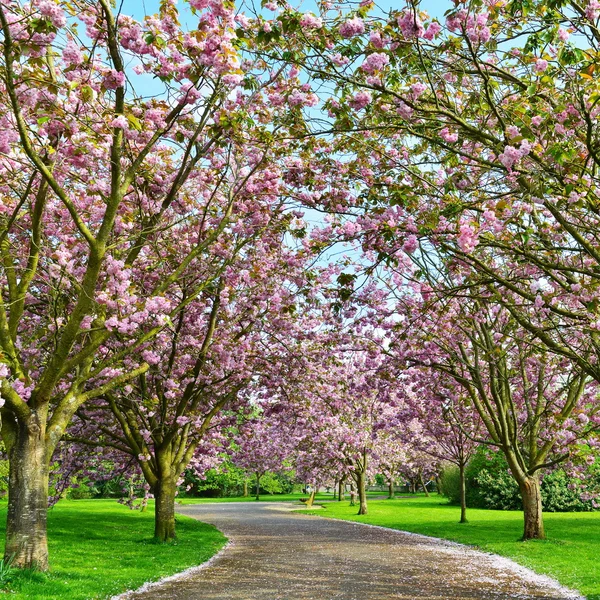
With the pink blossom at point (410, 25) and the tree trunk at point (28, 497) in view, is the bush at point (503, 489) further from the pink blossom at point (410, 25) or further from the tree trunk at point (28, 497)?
the pink blossom at point (410, 25)

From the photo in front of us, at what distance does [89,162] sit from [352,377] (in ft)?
43.2

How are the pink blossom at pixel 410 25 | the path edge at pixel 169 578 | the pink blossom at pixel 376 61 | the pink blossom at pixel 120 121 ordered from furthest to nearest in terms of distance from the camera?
the path edge at pixel 169 578 → the pink blossom at pixel 120 121 → the pink blossom at pixel 376 61 → the pink blossom at pixel 410 25

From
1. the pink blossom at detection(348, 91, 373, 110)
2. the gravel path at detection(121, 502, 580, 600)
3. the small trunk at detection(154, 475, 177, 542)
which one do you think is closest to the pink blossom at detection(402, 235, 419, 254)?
the pink blossom at detection(348, 91, 373, 110)

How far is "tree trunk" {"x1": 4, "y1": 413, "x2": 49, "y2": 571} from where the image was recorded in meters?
8.77

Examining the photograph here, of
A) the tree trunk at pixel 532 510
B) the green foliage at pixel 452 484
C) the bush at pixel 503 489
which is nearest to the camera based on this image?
the tree trunk at pixel 532 510

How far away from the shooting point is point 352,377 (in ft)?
65.8

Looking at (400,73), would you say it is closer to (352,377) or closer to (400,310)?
(400,310)

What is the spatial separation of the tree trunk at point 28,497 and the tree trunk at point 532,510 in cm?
1352

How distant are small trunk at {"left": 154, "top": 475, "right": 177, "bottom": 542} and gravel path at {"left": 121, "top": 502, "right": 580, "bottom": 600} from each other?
1.80m

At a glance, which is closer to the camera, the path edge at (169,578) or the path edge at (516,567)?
the path edge at (169,578)

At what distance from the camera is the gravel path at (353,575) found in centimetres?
907

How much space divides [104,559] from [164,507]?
11.8 ft

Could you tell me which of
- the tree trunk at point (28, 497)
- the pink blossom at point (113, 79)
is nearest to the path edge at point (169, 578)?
the tree trunk at point (28, 497)

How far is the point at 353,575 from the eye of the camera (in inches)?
430
